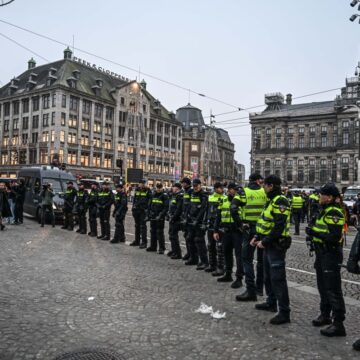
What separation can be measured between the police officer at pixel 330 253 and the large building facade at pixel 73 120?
158 ft

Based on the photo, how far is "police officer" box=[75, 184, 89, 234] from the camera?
1550cm

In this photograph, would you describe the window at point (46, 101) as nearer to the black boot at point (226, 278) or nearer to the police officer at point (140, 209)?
the police officer at point (140, 209)

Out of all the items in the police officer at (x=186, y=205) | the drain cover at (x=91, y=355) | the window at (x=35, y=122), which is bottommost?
the drain cover at (x=91, y=355)

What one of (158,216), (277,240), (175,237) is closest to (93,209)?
(158,216)

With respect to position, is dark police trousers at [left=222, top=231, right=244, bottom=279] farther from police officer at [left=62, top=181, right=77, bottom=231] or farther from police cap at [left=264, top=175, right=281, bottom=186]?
police officer at [left=62, top=181, right=77, bottom=231]

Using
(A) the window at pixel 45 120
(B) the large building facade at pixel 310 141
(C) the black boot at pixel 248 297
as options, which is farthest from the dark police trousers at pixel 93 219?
(B) the large building facade at pixel 310 141

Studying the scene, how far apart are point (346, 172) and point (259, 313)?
81.4m

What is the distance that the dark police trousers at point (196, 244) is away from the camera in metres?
9.34

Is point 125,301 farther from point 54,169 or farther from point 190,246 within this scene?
point 54,169

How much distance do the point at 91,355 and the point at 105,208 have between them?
32.6 ft

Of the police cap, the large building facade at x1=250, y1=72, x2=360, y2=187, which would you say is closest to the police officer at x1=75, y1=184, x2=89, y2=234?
the police cap

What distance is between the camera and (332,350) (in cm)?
462

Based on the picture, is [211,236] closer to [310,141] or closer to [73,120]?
[73,120]

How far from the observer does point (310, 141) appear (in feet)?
282
